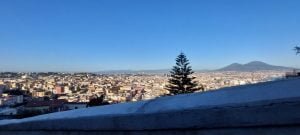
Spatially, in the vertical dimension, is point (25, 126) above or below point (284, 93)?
below

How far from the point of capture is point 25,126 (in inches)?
156

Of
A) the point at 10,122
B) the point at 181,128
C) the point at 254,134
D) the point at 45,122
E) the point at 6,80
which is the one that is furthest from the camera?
the point at 6,80

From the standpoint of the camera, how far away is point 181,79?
1586 inches

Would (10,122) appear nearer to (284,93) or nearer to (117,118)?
(117,118)

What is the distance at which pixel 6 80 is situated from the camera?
8612 centimetres

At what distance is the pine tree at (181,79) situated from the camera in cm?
3934

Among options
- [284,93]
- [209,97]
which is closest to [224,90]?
[209,97]

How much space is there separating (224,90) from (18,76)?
91.9m

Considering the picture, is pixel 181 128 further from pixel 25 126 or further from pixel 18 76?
pixel 18 76

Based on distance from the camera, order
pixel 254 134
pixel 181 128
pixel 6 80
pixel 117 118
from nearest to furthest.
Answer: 1. pixel 254 134
2. pixel 181 128
3. pixel 117 118
4. pixel 6 80

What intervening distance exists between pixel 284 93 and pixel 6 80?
Result: 287ft

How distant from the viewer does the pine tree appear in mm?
39344

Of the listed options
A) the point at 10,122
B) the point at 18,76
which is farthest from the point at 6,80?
the point at 10,122

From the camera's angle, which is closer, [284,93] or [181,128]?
[284,93]
